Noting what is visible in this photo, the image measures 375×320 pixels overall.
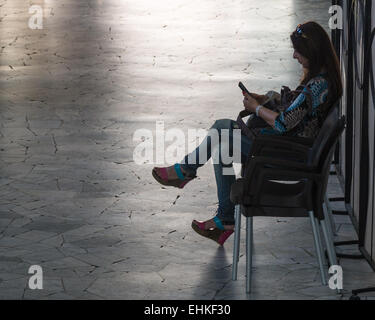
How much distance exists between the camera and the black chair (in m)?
5.05

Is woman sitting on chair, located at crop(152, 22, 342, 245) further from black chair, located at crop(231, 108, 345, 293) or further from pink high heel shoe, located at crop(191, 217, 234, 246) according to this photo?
pink high heel shoe, located at crop(191, 217, 234, 246)

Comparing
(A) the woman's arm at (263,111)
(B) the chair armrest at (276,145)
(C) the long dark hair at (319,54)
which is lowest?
(B) the chair armrest at (276,145)

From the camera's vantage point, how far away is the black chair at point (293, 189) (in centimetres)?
505

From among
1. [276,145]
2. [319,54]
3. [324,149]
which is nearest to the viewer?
[324,149]

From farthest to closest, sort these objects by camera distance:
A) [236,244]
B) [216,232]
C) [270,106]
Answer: [216,232], [270,106], [236,244]

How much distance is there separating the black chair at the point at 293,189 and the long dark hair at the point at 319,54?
0.25 m

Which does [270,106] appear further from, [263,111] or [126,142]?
[126,142]

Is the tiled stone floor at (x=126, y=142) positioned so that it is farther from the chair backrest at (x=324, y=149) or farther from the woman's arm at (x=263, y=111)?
the woman's arm at (x=263, y=111)

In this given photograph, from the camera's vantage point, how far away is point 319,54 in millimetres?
5434

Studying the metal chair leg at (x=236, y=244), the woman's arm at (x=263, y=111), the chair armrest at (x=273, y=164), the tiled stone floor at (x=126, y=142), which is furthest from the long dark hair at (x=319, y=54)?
the tiled stone floor at (x=126, y=142)

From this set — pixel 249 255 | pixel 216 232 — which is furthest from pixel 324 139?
pixel 216 232

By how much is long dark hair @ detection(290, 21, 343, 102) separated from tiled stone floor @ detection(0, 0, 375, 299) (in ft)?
3.54

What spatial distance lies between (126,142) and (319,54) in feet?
10.8

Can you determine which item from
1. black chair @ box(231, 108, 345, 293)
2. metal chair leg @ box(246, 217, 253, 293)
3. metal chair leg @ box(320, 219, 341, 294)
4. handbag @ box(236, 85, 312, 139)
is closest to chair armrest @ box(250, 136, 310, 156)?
black chair @ box(231, 108, 345, 293)
